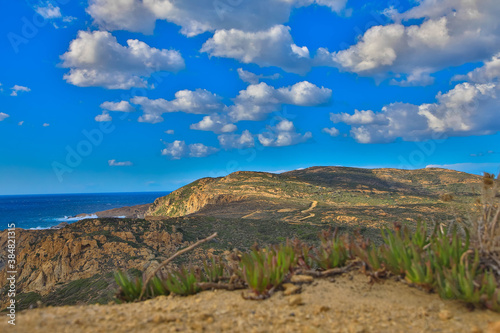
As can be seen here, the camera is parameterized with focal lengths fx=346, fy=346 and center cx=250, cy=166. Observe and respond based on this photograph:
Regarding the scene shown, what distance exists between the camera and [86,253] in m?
14.7

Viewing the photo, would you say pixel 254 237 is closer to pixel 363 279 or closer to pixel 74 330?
pixel 363 279

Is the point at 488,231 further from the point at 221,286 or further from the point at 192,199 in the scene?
the point at 192,199

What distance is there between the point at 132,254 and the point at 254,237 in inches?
289

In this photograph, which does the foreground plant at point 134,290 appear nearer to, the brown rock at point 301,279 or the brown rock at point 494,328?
the brown rock at point 301,279

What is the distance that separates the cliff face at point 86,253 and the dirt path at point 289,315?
32.4 feet

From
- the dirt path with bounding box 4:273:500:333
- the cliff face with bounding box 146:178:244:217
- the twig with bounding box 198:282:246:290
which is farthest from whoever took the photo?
the cliff face with bounding box 146:178:244:217

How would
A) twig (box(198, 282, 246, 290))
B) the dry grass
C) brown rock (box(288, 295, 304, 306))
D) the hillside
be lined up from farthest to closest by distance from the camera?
the hillside
twig (box(198, 282, 246, 290))
the dry grass
brown rock (box(288, 295, 304, 306))

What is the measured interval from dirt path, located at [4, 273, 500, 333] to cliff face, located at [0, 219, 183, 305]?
987cm

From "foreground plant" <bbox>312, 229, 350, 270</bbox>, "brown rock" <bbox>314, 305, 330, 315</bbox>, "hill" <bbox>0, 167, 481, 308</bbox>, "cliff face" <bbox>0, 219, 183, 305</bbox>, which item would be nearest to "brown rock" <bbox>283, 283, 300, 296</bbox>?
"brown rock" <bbox>314, 305, 330, 315</bbox>

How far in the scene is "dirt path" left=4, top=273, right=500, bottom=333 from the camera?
2.83 meters

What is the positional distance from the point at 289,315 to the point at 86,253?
13.8 m

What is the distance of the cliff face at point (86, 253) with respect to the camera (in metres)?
13.4

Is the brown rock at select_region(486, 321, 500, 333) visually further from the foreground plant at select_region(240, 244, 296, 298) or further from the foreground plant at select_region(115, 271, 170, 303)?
the foreground plant at select_region(115, 271, 170, 303)

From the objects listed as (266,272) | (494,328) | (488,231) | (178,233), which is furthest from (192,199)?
(494,328)
